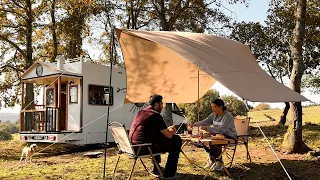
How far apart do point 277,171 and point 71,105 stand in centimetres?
653

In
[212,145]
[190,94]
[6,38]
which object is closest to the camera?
[212,145]

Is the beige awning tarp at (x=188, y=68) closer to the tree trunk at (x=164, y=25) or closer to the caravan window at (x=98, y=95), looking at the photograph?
the caravan window at (x=98, y=95)

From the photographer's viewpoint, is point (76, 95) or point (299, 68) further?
point (76, 95)

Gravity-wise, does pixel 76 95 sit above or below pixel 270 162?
above

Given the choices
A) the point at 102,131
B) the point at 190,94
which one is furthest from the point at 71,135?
the point at 190,94

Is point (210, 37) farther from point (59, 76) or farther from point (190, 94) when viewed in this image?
point (59, 76)

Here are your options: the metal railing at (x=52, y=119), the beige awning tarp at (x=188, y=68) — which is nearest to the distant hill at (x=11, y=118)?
the metal railing at (x=52, y=119)

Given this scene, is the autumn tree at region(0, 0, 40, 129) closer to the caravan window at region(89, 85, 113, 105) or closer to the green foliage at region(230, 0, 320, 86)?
the caravan window at region(89, 85, 113, 105)

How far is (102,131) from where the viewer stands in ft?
34.9

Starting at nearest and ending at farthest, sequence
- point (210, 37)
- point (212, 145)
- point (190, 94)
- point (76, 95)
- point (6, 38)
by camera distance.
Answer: point (212, 145), point (210, 37), point (190, 94), point (76, 95), point (6, 38)

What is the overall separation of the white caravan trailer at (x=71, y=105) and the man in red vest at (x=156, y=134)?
4.77 m

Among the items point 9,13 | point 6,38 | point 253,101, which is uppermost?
point 9,13

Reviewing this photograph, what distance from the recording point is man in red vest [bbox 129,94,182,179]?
474 centimetres

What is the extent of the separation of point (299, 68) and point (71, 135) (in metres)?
6.08
